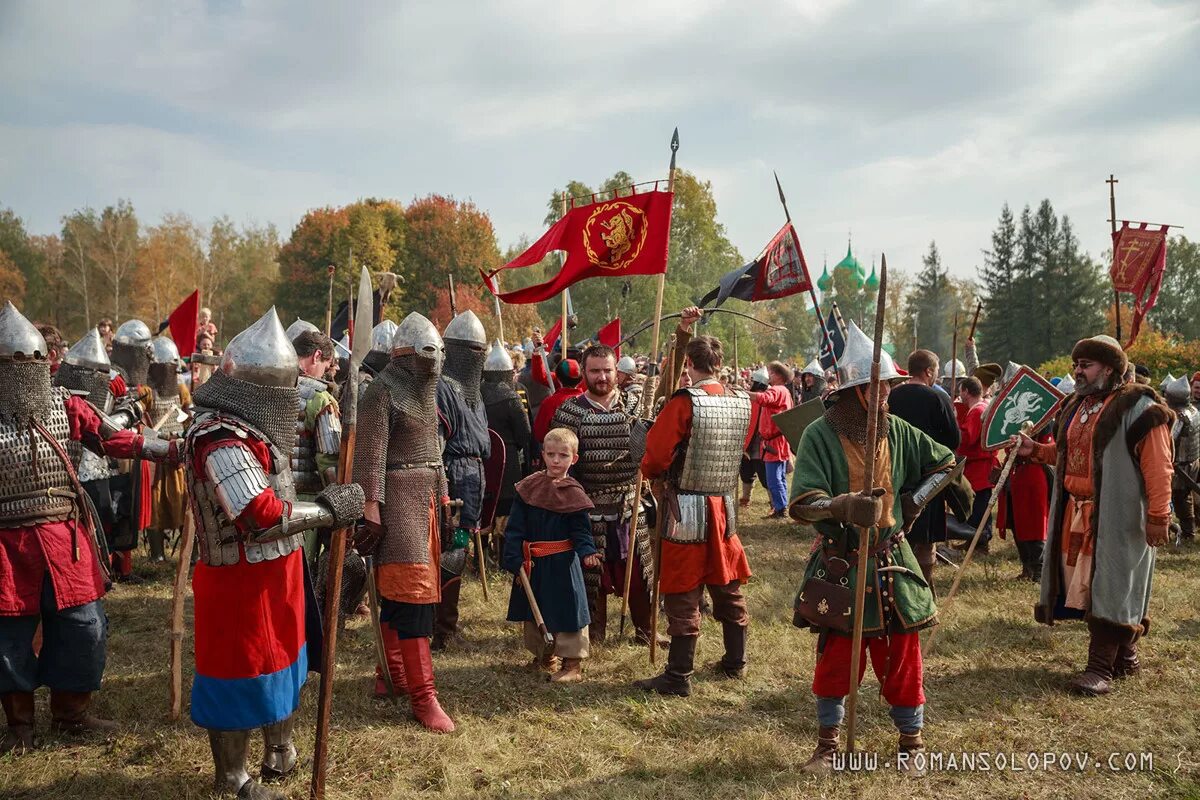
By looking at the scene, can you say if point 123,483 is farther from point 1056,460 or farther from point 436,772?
point 1056,460

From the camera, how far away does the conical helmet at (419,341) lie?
4.19 meters

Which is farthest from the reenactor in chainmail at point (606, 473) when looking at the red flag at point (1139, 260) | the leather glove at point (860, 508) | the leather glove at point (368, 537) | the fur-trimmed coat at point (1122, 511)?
the red flag at point (1139, 260)

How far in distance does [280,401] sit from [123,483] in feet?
15.7

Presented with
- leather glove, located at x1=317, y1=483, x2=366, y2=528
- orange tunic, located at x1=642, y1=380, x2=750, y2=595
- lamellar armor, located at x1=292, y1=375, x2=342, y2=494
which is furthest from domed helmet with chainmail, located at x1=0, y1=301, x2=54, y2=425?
orange tunic, located at x1=642, y1=380, x2=750, y2=595

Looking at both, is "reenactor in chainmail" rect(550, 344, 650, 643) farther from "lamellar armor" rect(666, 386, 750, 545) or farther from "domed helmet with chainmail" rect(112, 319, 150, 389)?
"domed helmet with chainmail" rect(112, 319, 150, 389)

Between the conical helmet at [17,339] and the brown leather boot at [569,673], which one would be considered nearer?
the conical helmet at [17,339]

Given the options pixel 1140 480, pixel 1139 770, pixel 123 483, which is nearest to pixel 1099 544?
pixel 1140 480

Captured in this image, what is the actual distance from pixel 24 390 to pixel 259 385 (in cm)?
141

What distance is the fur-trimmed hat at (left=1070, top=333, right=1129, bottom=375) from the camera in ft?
15.6

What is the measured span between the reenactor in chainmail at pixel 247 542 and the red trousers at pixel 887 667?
79.1 inches

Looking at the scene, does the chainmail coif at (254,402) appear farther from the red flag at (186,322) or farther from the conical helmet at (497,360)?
the red flag at (186,322)

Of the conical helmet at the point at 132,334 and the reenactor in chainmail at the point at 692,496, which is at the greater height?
the conical helmet at the point at 132,334

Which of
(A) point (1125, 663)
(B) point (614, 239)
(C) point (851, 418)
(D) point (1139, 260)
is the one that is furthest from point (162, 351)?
(D) point (1139, 260)

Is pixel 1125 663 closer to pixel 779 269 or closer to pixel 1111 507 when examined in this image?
pixel 1111 507
